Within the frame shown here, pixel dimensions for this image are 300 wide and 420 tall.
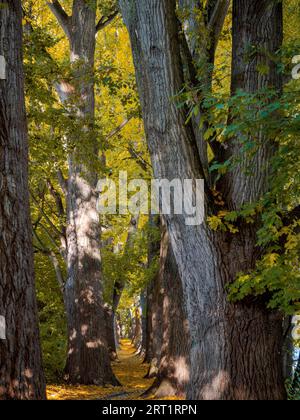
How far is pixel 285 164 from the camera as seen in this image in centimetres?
630

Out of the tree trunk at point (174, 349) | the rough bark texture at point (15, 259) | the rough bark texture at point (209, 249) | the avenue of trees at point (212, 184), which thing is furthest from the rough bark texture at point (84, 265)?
the rough bark texture at point (15, 259)

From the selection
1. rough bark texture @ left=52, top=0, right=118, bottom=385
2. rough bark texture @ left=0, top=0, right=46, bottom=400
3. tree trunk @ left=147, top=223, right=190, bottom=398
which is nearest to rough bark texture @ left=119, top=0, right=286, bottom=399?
rough bark texture @ left=0, top=0, right=46, bottom=400

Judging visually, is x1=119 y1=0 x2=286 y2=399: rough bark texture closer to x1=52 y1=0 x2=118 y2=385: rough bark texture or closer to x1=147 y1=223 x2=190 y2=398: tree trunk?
x1=147 y1=223 x2=190 y2=398: tree trunk

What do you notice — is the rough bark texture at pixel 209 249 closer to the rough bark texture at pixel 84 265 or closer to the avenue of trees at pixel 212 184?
the avenue of trees at pixel 212 184

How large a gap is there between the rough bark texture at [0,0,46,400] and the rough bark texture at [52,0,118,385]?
22.1ft

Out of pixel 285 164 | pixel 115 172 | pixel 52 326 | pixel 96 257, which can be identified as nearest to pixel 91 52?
pixel 96 257

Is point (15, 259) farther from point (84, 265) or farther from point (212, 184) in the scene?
point (84, 265)

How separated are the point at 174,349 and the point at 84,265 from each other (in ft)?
11.9

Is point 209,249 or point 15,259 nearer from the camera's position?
point 15,259

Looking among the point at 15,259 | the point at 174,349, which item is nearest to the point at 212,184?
the point at 15,259

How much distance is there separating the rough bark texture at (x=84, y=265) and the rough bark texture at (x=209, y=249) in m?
6.60

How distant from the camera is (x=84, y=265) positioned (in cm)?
1393

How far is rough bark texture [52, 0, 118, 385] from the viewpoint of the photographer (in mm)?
13656
